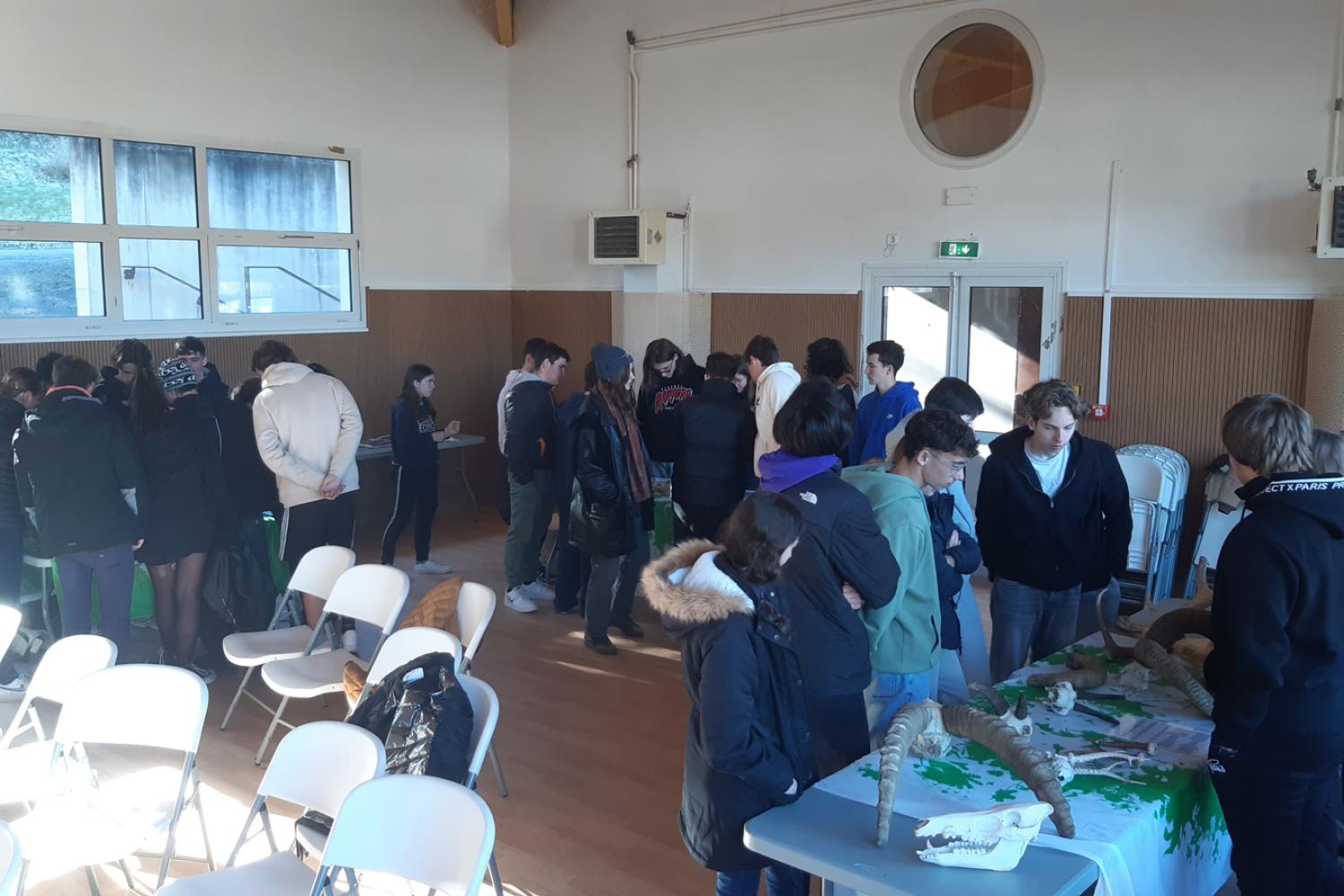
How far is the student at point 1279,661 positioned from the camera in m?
2.43

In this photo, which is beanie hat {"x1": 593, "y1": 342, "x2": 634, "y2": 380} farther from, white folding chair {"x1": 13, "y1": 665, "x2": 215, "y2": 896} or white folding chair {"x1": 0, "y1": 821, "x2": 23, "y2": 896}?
white folding chair {"x1": 0, "y1": 821, "x2": 23, "y2": 896}

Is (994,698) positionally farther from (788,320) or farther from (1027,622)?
(788,320)

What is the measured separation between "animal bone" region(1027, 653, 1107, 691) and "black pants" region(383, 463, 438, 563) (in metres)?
4.81

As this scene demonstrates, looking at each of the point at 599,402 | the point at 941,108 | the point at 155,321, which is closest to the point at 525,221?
the point at 155,321

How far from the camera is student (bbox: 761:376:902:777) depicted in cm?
293

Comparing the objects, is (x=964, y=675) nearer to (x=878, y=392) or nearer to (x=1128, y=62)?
(x=878, y=392)

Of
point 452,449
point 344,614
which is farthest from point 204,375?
point 452,449

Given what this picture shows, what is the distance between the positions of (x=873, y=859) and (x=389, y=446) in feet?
21.4

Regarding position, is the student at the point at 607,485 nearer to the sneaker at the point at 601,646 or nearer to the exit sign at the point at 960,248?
the sneaker at the point at 601,646

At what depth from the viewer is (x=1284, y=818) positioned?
2.56m

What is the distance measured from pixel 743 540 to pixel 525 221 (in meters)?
7.63

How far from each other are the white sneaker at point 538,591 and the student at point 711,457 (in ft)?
5.10

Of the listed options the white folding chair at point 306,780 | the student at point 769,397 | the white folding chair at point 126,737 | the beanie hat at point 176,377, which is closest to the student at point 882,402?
the student at point 769,397

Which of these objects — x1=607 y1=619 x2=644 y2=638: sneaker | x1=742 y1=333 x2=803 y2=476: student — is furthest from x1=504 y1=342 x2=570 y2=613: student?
x1=742 y1=333 x2=803 y2=476: student
